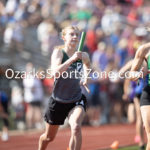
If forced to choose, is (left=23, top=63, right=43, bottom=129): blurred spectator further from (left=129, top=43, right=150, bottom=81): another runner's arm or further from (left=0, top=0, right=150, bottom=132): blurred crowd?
(left=129, top=43, right=150, bottom=81): another runner's arm

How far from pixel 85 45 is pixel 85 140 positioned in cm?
554

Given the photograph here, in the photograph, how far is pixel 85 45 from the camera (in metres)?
18.2

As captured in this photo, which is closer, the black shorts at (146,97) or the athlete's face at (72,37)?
the black shorts at (146,97)

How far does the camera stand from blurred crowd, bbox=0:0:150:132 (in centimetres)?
1653

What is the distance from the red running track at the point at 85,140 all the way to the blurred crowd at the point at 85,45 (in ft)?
4.42

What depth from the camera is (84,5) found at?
2028cm

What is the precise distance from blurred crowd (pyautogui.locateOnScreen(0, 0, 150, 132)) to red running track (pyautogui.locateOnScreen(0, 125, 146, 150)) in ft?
4.42

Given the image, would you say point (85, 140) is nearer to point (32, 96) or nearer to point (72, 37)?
point (32, 96)

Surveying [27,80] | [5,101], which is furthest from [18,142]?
[27,80]

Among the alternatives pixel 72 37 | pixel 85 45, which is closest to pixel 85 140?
pixel 85 45

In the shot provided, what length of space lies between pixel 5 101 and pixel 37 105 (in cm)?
286

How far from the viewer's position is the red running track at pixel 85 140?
11666 mm

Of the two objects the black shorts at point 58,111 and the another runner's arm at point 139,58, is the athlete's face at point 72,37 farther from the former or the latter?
the another runner's arm at point 139,58

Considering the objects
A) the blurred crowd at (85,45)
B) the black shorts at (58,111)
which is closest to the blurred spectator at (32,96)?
the blurred crowd at (85,45)
